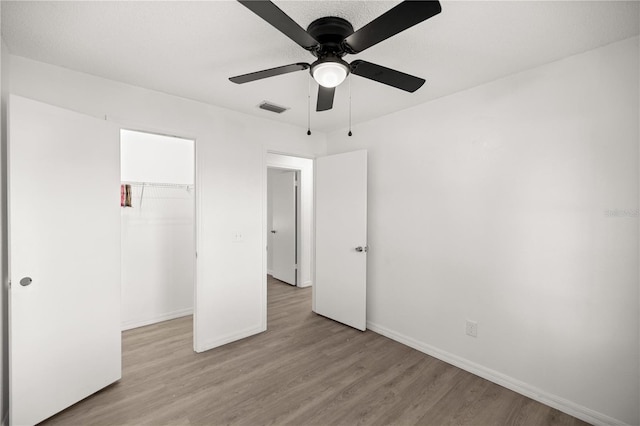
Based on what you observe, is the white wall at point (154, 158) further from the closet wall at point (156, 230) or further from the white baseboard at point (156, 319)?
the white baseboard at point (156, 319)

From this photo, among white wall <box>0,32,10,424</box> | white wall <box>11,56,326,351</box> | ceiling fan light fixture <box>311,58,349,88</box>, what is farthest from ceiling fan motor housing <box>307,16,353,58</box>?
white wall <box>0,32,10,424</box>

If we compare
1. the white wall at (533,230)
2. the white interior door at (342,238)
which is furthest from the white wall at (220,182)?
the white wall at (533,230)

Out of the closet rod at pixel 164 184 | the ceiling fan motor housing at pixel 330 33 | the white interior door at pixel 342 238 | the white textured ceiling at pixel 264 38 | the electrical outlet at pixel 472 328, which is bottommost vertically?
the electrical outlet at pixel 472 328

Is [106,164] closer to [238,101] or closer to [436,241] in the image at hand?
[238,101]

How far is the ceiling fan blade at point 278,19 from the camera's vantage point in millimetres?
1122

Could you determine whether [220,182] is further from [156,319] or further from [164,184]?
[156,319]

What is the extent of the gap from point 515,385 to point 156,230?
157 inches

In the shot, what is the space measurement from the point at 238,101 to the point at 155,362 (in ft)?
8.42

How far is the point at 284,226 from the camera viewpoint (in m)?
5.43

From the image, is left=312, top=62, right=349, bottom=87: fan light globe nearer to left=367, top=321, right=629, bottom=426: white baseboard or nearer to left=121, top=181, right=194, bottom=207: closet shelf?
left=367, top=321, right=629, bottom=426: white baseboard

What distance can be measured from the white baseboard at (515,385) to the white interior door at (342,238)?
0.63 m

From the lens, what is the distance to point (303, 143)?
12.3ft

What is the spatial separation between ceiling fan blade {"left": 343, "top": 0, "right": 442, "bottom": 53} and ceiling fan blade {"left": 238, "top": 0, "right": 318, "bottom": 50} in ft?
0.70

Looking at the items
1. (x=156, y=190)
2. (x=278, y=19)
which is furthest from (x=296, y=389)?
(x=156, y=190)
